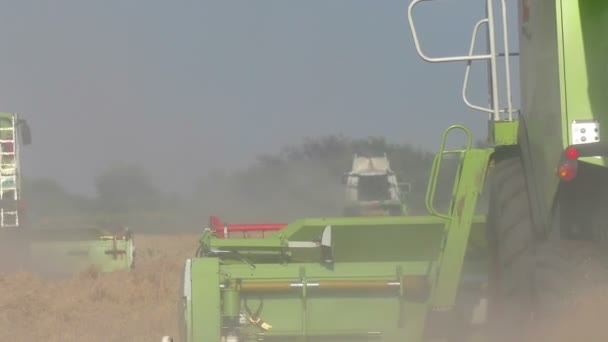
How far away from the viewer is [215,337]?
6488mm

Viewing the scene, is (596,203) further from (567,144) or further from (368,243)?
(368,243)

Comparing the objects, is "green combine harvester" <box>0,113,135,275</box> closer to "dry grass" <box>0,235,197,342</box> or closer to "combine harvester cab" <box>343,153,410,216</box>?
"dry grass" <box>0,235,197,342</box>

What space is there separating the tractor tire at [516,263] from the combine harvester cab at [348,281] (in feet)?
0.59

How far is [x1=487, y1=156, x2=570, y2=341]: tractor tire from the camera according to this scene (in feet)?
17.0

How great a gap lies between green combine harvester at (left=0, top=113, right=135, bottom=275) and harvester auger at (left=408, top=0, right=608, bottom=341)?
12592 mm

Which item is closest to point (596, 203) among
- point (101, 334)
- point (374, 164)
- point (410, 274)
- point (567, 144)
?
point (567, 144)

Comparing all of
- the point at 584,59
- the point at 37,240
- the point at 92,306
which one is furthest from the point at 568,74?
the point at 37,240

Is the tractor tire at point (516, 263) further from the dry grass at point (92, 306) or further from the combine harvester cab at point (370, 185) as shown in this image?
the combine harvester cab at point (370, 185)

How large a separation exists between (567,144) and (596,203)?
39 cm

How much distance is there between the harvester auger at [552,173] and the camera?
5129mm

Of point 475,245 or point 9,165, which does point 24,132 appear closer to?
point 9,165

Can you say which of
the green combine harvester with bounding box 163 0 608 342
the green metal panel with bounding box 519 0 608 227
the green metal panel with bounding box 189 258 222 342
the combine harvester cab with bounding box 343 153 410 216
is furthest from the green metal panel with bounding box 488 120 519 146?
the combine harvester cab with bounding box 343 153 410 216

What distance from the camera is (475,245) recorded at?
7383 mm

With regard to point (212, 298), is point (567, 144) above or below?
above
